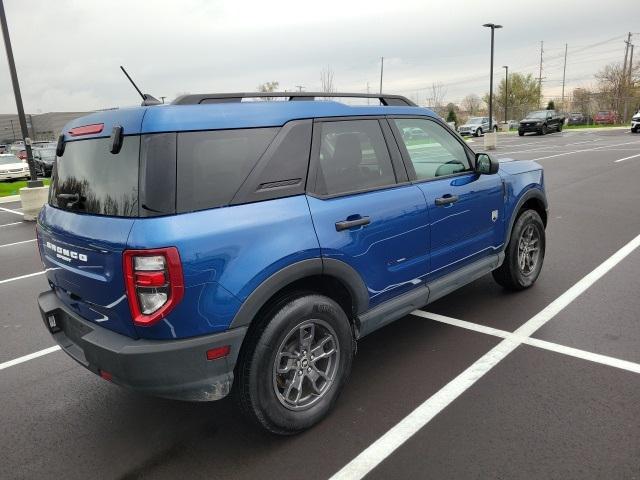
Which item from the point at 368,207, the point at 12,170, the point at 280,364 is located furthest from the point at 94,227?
the point at 12,170

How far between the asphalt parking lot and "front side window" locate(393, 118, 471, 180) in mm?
1342

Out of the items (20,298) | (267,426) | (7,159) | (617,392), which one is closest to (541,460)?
(617,392)

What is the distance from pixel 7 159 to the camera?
23.7 meters

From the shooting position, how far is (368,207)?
10.1 feet

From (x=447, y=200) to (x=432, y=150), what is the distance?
0.56 m

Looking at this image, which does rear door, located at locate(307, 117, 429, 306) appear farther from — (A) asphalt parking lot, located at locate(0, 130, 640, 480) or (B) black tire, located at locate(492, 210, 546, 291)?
(B) black tire, located at locate(492, 210, 546, 291)

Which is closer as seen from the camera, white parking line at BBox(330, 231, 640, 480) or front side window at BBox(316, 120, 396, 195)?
white parking line at BBox(330, 231, 640, 480)

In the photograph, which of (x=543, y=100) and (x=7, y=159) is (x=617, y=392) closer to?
(x=7, y=159)

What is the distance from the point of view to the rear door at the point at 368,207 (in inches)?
114

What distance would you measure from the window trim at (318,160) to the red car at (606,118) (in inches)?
2177

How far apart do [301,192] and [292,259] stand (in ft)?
1.39

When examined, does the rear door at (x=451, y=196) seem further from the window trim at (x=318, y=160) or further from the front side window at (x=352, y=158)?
the front side window at (x=352, y=158)

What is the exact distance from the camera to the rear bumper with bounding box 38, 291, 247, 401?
2.35m

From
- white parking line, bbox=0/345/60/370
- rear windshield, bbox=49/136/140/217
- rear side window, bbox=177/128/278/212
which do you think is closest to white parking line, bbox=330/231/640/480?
rear side window, bbox=177/128/278/212
